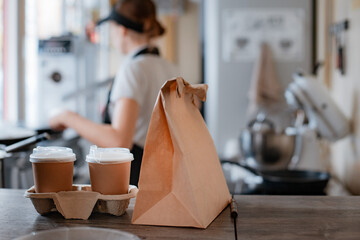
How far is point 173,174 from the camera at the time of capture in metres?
0.75

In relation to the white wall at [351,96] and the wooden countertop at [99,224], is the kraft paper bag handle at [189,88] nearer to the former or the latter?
the wooden countertop at [99,224]

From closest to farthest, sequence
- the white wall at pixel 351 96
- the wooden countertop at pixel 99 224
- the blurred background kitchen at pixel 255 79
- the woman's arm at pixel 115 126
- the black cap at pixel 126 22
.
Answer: the wooden countertop at pixel 99 224 → the woman's arm at pixel 115 126 → the black cap at pixel 126 22 → the white wall at pixel 351 96 → the blurred background kitchen at pixel 255 79

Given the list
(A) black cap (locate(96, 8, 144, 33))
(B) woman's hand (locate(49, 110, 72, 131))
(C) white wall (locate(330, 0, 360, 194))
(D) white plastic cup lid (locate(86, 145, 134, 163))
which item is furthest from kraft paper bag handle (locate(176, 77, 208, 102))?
(C) white wall (locate(330, 0, 360, 194))

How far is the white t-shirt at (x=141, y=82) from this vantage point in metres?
1.60

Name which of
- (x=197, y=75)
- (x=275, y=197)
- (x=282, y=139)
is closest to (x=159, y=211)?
(x=275, y=197)

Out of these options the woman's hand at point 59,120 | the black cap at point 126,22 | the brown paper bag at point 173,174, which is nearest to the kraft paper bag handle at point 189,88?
the brown paper bag at point 173,174

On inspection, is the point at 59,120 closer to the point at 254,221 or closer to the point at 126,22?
the point at 126,22

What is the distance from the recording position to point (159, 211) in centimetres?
75

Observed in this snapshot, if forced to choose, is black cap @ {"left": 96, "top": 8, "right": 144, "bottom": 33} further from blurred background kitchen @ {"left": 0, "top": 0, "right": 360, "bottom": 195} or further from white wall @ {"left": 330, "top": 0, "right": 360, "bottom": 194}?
white wall @ {"left": 330, "top": 0, "right": 360, "bottom": 194}

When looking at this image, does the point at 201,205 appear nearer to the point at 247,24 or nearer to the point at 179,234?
the point at 179,234

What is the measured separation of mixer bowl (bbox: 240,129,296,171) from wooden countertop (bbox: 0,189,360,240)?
1479 mm

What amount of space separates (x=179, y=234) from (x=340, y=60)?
79.3 inches

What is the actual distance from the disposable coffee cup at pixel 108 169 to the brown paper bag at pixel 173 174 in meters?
0.06

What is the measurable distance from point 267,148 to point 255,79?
2.52ft
